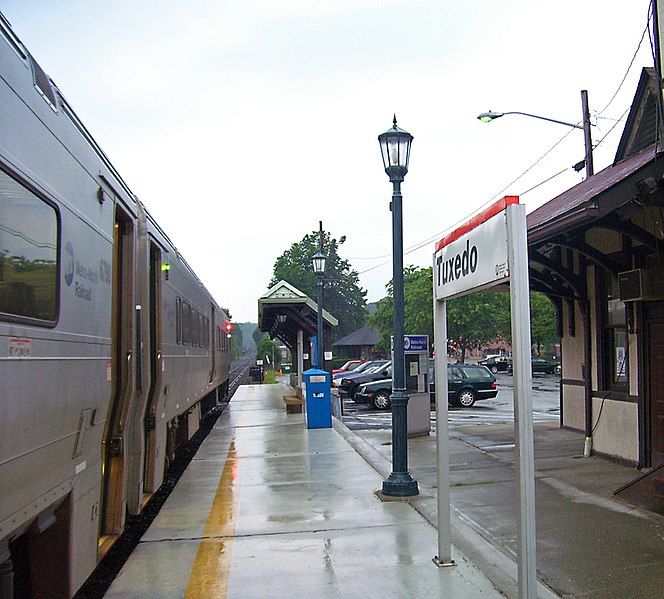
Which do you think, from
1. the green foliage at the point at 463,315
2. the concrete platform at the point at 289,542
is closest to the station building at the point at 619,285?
the concrete platform at the point at 289,542

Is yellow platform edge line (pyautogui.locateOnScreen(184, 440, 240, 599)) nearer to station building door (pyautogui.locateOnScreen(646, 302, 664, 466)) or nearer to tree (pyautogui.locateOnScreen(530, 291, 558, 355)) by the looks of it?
station building door (pyautogui.locateOnScreen(646, 302, 664, 466))

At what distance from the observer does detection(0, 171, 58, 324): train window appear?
11.0ft

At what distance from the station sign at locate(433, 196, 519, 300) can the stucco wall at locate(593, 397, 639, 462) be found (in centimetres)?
506

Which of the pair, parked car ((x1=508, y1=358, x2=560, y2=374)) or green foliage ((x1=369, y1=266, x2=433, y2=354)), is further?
parked car ((x1=508, y1=358, x2=560, y2=374))

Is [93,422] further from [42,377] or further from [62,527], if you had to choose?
[42,377]

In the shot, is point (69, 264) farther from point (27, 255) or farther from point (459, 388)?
point (459, 388)

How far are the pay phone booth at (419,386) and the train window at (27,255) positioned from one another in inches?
414

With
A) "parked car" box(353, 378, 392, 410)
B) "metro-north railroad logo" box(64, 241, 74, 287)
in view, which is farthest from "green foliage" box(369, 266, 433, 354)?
"metro-north railroad logo" box(64, 241, 74, 287)

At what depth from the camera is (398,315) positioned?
842 cm

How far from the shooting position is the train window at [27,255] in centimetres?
334

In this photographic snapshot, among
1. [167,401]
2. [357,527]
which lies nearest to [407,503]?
[357,527]

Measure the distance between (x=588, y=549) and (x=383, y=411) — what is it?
15.2 meters

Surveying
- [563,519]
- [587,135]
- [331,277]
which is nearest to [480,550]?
[563,519]

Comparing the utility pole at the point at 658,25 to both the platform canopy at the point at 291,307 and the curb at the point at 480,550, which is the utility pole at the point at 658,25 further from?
the platform canopy at the point at 291,307
